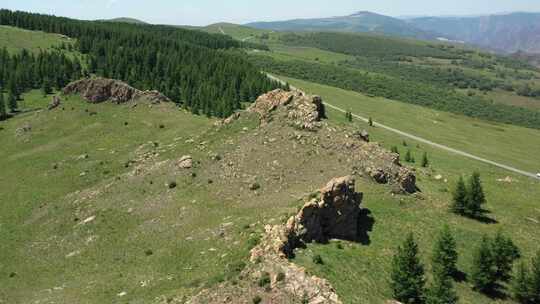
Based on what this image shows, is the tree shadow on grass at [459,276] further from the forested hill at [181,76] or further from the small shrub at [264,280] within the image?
the forested hill at [181,76]

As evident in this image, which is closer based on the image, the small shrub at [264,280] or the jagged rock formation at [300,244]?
the jagged rock formation at [300,244]

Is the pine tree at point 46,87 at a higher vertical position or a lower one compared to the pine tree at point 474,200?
higher

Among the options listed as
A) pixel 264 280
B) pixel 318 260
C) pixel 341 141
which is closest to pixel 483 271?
pixel 318 260

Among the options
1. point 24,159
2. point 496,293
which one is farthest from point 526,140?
point 24,159

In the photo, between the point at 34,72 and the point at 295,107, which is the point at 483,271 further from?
the point at 34,72

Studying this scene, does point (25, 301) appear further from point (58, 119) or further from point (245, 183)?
point (58, 119)

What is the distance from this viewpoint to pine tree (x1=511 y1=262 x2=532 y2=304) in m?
45.9

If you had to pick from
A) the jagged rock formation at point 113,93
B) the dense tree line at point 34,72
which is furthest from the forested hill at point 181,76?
the jagged rock formation at point 113,93

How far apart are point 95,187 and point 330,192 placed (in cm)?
4573

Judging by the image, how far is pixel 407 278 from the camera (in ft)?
136

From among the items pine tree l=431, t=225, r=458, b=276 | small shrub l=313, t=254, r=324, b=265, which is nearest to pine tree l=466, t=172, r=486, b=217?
pine tree l=431, t=225, r=458, b=276

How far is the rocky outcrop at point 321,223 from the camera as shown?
43.0m

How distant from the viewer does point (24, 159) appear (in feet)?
324

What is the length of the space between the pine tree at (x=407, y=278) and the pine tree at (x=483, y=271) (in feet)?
32.2
